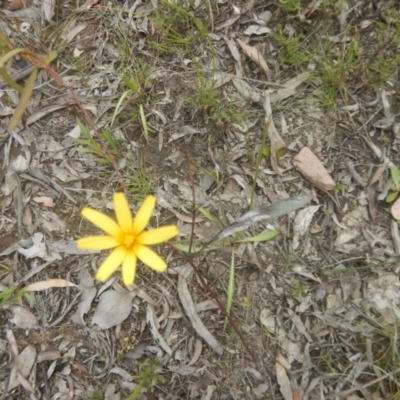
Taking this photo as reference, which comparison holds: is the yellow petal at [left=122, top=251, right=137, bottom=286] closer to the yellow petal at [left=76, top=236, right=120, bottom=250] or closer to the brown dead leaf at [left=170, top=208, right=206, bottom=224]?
the yellow petal at [left=76, top=236, right=120, bottom=250]

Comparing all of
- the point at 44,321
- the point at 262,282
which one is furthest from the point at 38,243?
the point at 262,282

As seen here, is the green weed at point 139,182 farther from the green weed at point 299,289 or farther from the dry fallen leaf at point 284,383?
the dry fallen leaf at point 284,383

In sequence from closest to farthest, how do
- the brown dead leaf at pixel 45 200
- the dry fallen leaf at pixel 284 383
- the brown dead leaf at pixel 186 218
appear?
the dry fallen leaf at pixel 284 383 → the brown dead leaf at pixel 186 218 → the brown dead leaf at pixel 45 200

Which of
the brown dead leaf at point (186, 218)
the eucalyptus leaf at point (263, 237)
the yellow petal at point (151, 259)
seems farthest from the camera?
the brown dead leaf at point (186, 218)

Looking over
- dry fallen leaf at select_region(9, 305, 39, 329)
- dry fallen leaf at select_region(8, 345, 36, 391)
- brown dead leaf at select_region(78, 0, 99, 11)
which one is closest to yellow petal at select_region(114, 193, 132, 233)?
dry fallen leaf at select_region(9, 305, 39, 329)

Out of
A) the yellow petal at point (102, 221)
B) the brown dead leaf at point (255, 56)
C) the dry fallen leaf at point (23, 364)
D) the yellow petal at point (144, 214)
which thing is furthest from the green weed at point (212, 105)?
the dry fallen leaf at point (23, 364)

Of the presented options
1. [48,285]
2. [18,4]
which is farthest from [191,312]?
[18,4]
